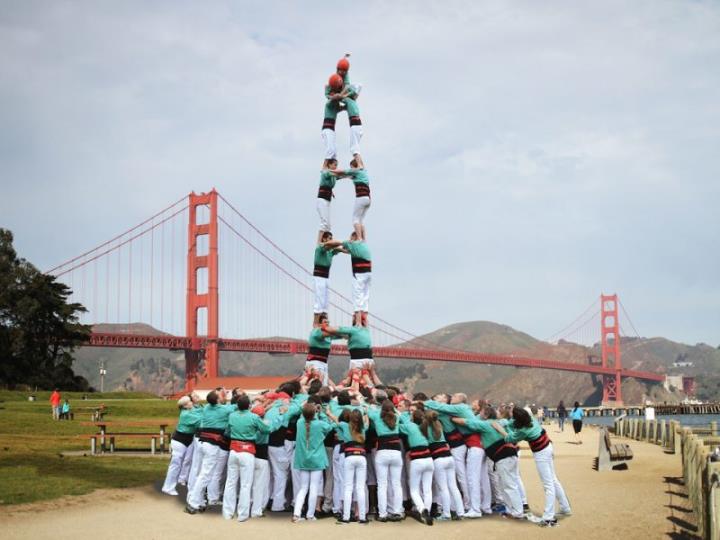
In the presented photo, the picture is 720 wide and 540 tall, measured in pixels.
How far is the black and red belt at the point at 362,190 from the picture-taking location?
16.2 meters

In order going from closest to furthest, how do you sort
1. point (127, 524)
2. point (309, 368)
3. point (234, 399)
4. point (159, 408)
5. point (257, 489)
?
1. point (127, 524)
2. point (257, 489)
3. point (234, 399)
4. point (309, 368)
5. point (159, 408)

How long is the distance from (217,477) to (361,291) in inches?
218

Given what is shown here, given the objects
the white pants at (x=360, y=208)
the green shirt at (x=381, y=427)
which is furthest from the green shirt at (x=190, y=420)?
the white pants at (x=360, y=208)

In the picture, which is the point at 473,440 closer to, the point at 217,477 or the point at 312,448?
the point at 312,448

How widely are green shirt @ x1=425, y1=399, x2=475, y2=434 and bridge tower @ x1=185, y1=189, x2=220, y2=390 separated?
156 ft

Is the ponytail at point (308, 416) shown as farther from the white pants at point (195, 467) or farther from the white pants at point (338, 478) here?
the white pants at point (195, 467)

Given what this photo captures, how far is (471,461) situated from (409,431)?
101cm

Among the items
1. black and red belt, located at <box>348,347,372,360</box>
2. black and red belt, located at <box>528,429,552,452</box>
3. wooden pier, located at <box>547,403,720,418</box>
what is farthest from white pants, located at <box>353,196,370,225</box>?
wooden pier, located at <box>547,403,720,418</box>

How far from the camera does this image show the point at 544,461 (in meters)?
10.3

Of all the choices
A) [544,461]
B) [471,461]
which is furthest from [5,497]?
[544,461]

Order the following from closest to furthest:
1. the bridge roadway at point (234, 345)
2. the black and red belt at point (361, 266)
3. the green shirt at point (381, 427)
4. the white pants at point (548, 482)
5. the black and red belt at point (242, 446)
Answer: the white pants at point (548, 482), the green shirt at point (381, 427), the black and red belt at point (242, 446), the black and red belt at point (361, 266), the bridge roadway at point (234, 345)

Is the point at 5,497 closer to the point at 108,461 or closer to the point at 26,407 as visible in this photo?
the point at 108,461

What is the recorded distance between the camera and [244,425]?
10.5m

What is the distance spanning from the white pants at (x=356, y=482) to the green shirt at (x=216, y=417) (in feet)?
5.83
